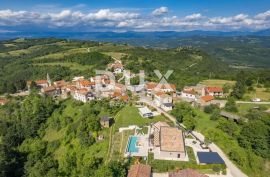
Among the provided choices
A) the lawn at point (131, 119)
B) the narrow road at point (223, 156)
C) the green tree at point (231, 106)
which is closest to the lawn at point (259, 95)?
the green tree at point (231, 106)

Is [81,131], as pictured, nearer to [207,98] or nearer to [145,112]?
[145,112]

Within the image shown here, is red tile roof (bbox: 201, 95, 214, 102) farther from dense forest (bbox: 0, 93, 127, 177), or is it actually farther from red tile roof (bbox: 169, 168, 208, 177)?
red tile roof (bbox: 169, 168, 208, 177)

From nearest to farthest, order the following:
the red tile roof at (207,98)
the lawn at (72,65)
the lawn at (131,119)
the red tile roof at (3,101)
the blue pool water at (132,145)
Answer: the blue pool water at (132,145) → the lawn at (131,119) → the red tile roof at (207,98) → the red tile roof at (3,101) → the lawn at (72,65)

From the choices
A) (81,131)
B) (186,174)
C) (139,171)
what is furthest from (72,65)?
(186,174)

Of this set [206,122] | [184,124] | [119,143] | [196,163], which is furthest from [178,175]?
[206,122]

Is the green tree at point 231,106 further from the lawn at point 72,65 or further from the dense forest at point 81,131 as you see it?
the lawn at point 72,65

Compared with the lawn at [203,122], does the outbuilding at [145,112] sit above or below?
above
